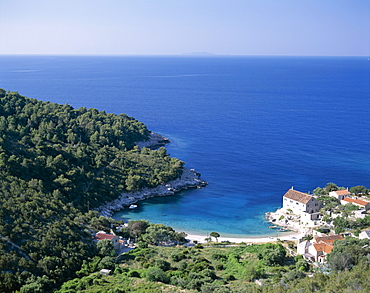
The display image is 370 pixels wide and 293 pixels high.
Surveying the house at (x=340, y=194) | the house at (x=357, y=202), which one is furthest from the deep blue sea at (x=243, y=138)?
the house at (x=357, y=202)

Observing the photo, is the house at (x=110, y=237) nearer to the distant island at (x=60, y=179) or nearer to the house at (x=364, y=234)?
the distant island at (x=60, y=179)

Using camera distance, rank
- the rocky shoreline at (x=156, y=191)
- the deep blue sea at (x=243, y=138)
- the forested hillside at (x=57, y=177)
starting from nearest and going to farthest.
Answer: the forested hillside at (x=57, y=177), the rocky shoreline at (x=156, y=191), the deep blue sea at (x=243, y=138)

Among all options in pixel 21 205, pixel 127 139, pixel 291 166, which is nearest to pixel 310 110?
pixel 291 166

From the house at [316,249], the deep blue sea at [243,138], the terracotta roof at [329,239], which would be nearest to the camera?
the house at [316,249]

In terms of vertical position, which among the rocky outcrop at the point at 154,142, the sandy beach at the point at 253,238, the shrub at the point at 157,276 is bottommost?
the sandy beach at the point at 253,238

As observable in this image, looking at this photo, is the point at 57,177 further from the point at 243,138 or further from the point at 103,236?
the point at 243,138

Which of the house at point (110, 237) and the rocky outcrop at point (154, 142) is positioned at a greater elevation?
the rocky outcrop at point (154, 142)

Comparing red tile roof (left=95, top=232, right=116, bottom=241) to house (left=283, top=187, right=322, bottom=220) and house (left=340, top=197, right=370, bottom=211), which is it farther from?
house (left=340, top=197, right=370, bottom=211)

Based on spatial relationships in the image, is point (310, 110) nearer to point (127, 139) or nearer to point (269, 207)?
point (127, 139)
